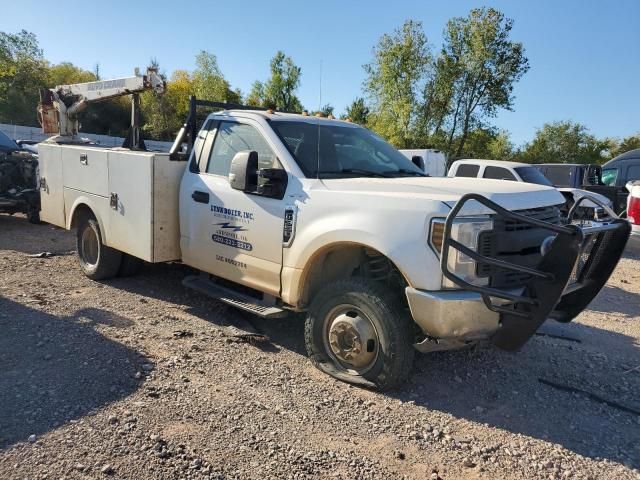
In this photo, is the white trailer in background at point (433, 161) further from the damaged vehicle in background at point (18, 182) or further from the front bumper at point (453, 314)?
the front bumper at point (453, 314)

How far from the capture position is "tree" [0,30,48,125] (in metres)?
44.5

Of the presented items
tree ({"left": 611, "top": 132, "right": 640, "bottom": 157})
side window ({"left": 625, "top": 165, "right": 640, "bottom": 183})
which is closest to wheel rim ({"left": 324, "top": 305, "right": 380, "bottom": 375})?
side window ({"left": 625, "top": 165, "right": 640, "bottom": 183})

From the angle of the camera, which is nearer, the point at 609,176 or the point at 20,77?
the point at 609,176

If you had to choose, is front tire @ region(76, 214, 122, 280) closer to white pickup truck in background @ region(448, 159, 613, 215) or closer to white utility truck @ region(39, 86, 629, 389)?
white utility truck @ region(39, 86, 629, 389)

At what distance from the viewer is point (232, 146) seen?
16.6 feet

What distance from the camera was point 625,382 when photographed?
170 inches

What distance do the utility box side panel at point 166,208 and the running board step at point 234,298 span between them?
39cm

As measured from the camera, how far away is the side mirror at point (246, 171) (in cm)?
438

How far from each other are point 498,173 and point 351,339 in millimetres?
8634

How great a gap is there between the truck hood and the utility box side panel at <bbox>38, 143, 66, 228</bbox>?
435 cm

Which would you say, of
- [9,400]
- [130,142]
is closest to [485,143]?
[130,142]

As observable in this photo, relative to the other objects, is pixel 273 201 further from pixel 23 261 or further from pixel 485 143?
pixel 485 143

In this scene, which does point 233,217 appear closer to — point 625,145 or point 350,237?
point 350,237

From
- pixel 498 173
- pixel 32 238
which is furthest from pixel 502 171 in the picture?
pixel 32 238
